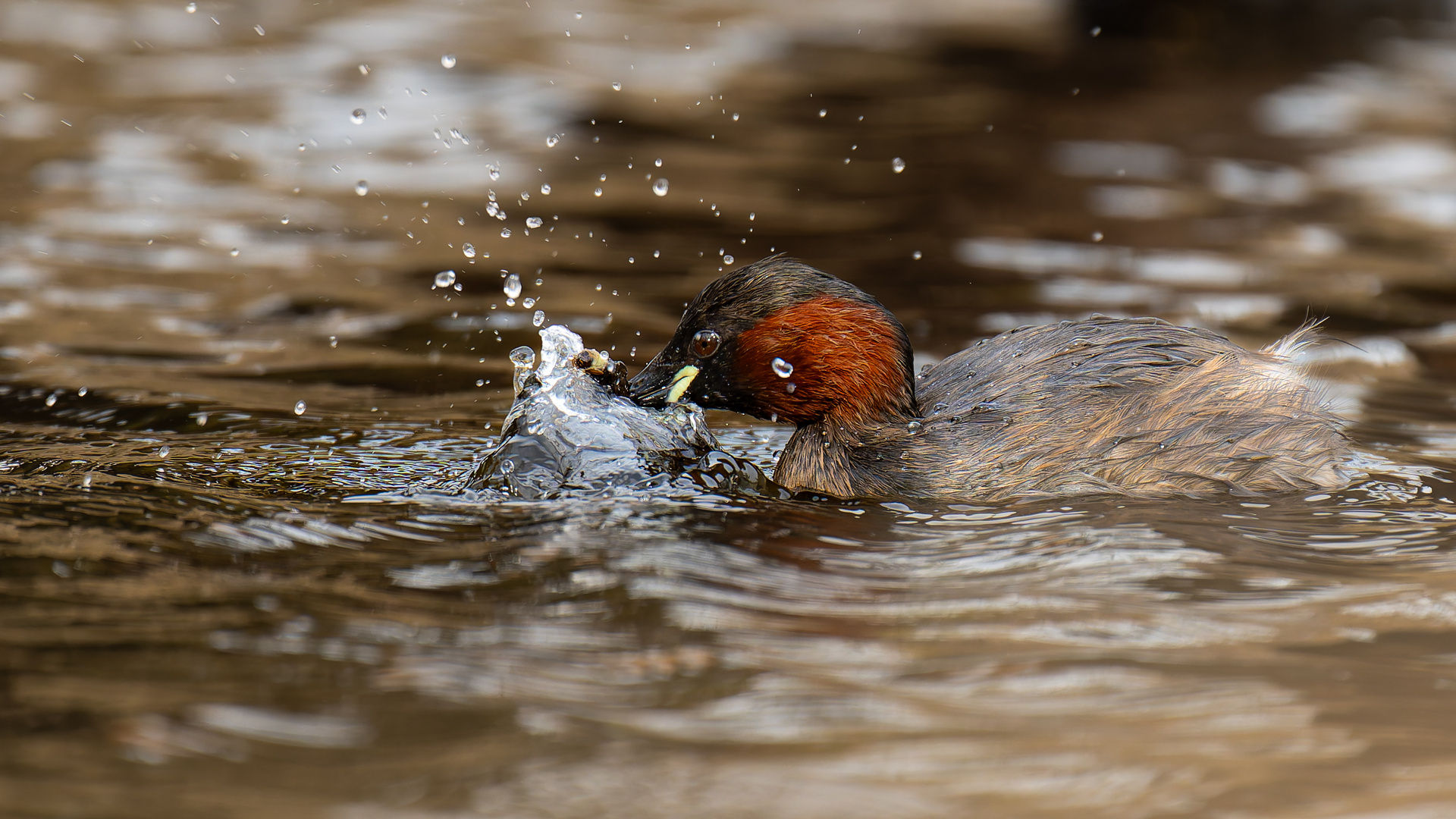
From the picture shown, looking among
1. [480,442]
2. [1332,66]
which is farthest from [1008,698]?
[1332,66]


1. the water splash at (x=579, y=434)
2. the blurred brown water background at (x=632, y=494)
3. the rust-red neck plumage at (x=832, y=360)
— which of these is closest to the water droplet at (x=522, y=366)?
the water splash at (x=579, y=434)

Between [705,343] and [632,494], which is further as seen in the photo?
[705,343]

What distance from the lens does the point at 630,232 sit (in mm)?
9508

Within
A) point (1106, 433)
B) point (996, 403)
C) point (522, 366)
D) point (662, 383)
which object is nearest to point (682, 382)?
point (662, 383)

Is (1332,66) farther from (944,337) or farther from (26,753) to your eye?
(26,753)

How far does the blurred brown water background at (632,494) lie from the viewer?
316 centimetres

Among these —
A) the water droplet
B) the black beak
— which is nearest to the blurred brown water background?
the water droplet

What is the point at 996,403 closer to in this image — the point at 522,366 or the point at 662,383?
the point at 662,383

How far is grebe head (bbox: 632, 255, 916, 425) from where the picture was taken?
204 inches

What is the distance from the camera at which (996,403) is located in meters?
5.17

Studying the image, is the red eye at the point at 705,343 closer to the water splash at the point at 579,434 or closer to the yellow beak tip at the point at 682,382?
the yellow beak tip at the point at 682,382

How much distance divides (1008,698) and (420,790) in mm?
1325

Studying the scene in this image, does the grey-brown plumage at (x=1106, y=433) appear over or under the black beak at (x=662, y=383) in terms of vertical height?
under

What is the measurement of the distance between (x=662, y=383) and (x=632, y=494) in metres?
0.49
